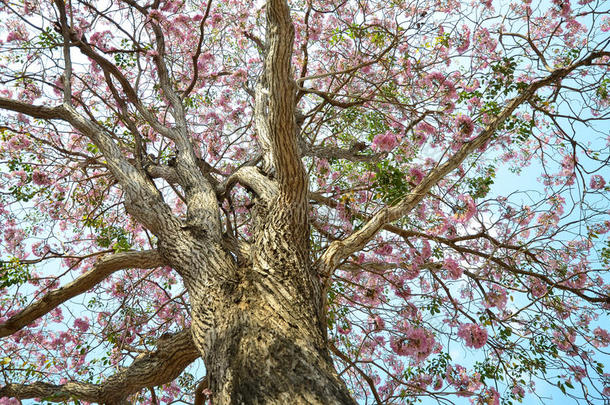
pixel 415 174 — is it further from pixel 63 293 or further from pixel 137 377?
pixel 63 293

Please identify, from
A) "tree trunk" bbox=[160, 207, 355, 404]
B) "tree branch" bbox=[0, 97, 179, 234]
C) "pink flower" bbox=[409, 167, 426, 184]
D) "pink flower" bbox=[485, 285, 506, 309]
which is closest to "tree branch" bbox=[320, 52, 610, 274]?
"tree trunk" bbox=[160, 207, 355, 404]

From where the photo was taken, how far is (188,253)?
2.69m

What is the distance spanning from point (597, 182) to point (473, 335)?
2903 mm

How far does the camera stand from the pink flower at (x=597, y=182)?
4574mm

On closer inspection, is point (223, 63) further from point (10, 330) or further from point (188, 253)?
point (10, 330)

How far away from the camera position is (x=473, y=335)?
11.2 feet

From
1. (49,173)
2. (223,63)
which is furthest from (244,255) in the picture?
(223,63)

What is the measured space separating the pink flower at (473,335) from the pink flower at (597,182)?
2.71 m

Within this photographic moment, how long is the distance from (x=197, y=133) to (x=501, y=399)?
18.0 ft

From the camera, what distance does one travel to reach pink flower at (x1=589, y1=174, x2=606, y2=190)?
457 centimetres

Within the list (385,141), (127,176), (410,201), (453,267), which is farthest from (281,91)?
A: (453,267)

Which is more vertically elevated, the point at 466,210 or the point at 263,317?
the point at 466,210

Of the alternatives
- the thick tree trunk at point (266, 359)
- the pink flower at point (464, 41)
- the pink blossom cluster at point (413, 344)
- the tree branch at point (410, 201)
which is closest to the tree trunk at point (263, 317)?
the thick tree trunk at point (266, 359)

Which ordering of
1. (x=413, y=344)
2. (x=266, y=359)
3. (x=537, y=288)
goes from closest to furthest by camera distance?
(x=266, y=359) → (x=413, y=344) → (x=537, y=288)
